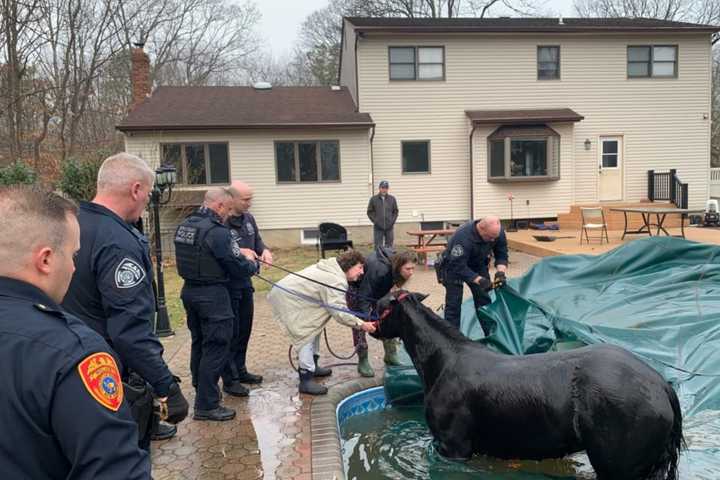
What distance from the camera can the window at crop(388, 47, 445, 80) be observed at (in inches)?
707

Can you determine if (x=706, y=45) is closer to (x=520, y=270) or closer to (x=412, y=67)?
(x=412, y=67)

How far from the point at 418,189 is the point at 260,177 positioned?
5.14 meters

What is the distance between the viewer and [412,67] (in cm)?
1805

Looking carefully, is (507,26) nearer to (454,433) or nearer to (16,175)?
(16,175)

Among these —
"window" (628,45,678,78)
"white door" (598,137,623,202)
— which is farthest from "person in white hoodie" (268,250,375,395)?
"window" (628,45,678,78)

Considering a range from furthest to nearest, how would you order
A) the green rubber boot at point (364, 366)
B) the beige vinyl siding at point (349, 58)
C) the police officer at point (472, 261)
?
the beige vinyl siding at point (349, 58)
the police officer at point (472, 261)
the green rubber boot at point (364, 366)

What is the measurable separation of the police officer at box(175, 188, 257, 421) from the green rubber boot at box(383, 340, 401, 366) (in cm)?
165

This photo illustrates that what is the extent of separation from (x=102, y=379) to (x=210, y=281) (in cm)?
314

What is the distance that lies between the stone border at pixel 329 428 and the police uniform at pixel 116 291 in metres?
1.37

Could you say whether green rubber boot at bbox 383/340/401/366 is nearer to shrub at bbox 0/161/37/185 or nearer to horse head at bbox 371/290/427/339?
horse head at bbox 371/290/427/339

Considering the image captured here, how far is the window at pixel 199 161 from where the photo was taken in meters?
16.6

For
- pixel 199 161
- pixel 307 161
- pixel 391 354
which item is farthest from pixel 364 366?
pixel 199 161

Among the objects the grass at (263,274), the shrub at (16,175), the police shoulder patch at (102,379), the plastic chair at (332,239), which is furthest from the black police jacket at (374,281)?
the shrub at (16,175)

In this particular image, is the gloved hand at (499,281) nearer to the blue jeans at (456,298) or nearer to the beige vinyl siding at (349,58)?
the blue jeans at (456,298)
